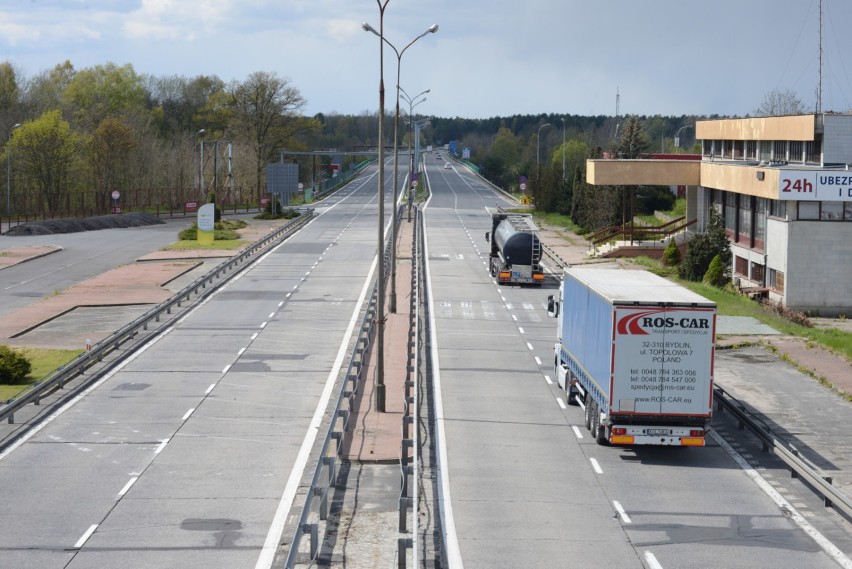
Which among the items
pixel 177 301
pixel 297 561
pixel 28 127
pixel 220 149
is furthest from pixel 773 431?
pixel 220 149

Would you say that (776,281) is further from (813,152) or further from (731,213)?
(731,213)

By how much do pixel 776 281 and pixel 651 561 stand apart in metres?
39.4

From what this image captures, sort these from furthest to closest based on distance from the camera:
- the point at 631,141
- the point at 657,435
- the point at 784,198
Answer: the point at 631,141
the point at 784,198
the point at 657,435

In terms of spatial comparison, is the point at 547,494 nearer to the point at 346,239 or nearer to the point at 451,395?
the point at 451,395

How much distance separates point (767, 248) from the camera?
55.9 metres

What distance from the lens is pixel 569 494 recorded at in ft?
71.2

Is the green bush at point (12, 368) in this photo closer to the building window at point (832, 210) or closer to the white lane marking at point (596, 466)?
the white lane marking at point (596, 466)

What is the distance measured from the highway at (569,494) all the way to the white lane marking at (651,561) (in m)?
0.05

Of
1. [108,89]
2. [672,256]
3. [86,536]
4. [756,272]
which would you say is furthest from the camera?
[108,89]

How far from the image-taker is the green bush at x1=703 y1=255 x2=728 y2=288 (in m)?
58.2

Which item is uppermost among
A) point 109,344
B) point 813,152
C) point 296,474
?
point 813,152

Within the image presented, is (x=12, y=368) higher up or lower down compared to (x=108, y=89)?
lower down

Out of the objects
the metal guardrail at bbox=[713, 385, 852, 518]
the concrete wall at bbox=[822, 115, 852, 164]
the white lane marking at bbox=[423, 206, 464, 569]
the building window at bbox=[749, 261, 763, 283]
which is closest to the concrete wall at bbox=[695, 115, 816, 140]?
the concrete wall at bbox=[822, 115, 852, 164]

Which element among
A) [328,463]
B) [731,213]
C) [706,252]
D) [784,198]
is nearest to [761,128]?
[731,213]
